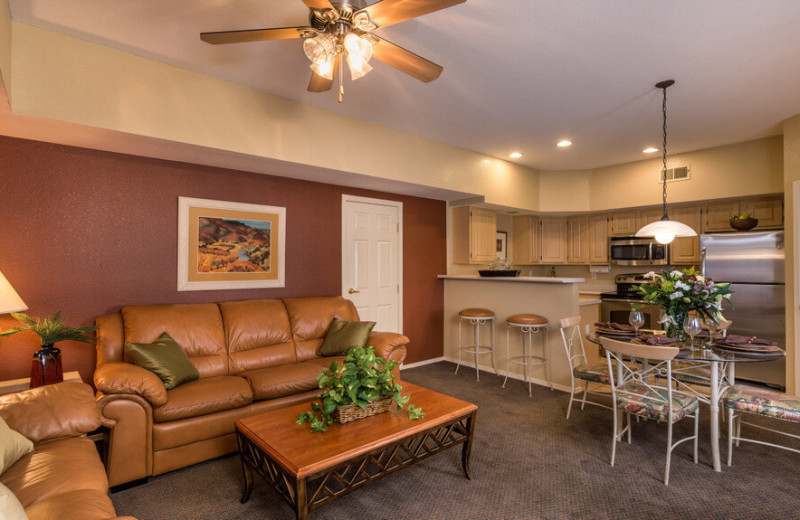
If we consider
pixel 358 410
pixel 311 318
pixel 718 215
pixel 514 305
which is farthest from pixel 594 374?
pixel 718 215

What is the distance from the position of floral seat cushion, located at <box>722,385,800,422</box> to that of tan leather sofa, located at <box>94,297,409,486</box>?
96.1 inches

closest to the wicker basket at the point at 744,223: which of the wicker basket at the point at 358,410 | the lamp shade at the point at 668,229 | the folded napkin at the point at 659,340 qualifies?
the lamp shade at the point at 668,229

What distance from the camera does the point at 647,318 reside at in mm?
5227

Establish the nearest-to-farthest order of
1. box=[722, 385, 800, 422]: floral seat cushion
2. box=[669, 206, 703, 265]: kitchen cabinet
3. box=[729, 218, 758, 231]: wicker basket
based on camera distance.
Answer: box=[722, 385, 800, 422]: floral seat cushion
box=[729, 218, 758, 231]: wicker basket
box=[669, 206, 703, 265]: kitchen cabinet

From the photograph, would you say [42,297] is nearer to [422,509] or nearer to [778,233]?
[422,509]

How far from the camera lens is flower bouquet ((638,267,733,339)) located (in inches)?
106

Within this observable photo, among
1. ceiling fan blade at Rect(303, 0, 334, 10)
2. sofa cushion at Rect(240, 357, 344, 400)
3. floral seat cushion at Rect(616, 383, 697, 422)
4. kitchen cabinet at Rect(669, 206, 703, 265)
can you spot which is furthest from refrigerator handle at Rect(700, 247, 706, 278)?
ceiling fan blade at Rect(303, 0, 334, 10)

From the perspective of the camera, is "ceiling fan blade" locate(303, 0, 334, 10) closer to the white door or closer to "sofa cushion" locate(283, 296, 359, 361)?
"sofa cushion" locate(283, 296, 359, 361)

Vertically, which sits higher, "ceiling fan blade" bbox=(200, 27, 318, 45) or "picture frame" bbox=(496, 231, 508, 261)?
"ceiling fan blade" bbox=(200, 27, 318, 45)

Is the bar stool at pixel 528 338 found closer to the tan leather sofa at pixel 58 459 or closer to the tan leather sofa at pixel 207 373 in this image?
the tan leather sofa at pixel 207 373

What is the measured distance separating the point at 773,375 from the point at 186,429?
557 cm

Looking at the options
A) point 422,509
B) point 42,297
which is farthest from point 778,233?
point 42,297

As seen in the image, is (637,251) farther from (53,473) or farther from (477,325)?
(53,473)

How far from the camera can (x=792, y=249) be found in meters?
3.75
